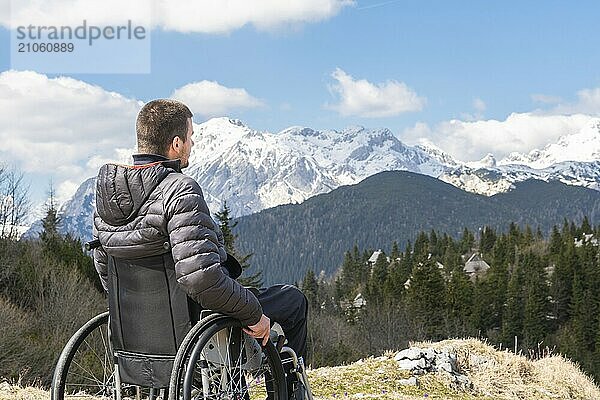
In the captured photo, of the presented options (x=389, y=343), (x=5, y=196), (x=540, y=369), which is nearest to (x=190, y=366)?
(x=540, y=369)

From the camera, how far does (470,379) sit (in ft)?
28.9

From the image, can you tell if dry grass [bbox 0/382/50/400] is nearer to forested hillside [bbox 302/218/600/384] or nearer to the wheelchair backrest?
the wheelchair backrest

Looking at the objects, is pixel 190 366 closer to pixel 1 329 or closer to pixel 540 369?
pixel 540 369

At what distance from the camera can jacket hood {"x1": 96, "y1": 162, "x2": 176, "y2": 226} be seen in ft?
12.0

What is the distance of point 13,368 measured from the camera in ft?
60.8

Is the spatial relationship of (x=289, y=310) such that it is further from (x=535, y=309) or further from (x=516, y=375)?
(x=535, y=309)

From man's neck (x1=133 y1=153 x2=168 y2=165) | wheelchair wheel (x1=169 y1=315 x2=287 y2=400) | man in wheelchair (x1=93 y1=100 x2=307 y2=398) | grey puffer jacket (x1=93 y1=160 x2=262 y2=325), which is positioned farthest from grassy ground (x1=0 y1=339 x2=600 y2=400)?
man's neck (x1=133 y1=153 x2=168 y2=165)

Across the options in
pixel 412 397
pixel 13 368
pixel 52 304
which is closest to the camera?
pixel 412 397

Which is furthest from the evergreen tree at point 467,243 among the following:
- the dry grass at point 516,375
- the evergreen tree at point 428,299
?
the dry grass at point 516,375

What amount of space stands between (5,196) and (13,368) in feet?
70.3

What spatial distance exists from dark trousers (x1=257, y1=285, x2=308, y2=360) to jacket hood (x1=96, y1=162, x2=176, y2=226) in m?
0.90

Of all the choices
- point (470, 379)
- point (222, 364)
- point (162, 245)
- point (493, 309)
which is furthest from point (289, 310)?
point (493, 309)

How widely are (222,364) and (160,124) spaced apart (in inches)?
50.0

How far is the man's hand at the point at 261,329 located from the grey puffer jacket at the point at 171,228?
5cm
